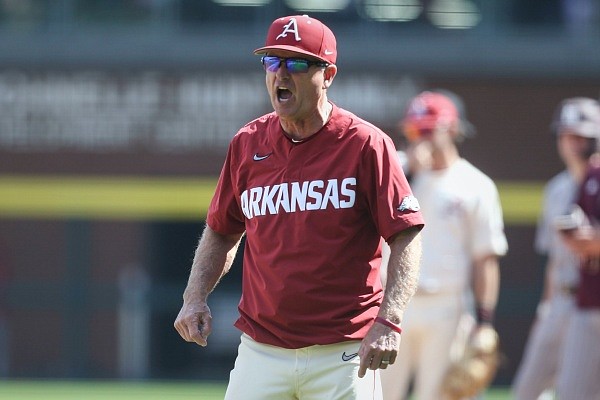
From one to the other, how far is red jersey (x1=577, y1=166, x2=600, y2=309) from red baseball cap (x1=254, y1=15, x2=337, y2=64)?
9.17ft

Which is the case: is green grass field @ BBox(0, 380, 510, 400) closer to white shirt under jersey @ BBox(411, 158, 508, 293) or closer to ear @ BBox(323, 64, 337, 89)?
white shirt under jersey @ BBox(411, 158, 508, 293)

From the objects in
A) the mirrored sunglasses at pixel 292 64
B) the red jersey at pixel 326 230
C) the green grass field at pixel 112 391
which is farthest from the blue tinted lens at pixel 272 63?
the green grass field at pixel 112 391

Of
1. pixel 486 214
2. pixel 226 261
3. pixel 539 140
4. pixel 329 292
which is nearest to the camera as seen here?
pixel 329 292

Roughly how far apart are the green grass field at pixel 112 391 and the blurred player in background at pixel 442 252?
5967 millimetres

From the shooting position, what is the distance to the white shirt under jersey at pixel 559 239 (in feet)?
28.0

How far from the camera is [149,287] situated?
17312mm

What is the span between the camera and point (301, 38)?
497 cm

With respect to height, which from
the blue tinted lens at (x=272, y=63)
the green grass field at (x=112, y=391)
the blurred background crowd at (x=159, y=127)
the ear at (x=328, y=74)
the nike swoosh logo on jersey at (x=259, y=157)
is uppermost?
the blue tinted lens at (x=272, y=63)

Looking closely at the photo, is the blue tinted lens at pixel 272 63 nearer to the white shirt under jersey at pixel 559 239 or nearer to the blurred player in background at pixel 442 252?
the blurred player in background at pixel 442 252

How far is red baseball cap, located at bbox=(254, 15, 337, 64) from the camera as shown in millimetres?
4957

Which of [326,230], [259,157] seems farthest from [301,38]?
[326,230]

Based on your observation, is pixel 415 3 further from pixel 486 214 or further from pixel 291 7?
pixel 486 214

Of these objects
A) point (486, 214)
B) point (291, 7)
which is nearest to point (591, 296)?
point (486, 214)

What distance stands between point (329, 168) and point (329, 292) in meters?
0.46
